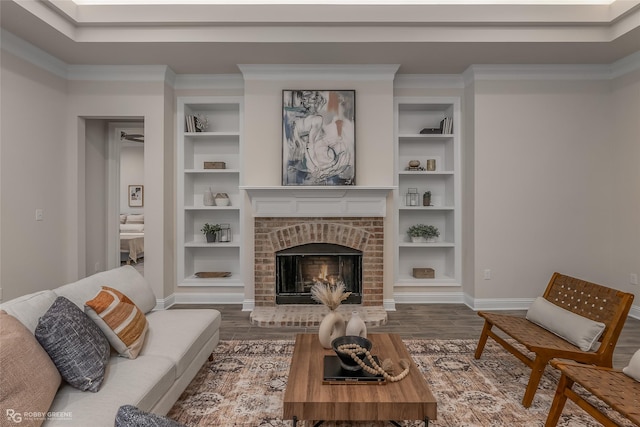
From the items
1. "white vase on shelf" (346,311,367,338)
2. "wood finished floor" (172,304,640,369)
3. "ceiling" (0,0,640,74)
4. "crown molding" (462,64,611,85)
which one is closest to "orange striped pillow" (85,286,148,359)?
"white vase on shelf" (346,311,367,338)

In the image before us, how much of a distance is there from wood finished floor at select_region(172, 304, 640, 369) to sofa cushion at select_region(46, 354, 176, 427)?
5.27 feet

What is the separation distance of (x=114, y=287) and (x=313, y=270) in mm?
2503

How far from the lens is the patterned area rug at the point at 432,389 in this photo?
2.17 meters

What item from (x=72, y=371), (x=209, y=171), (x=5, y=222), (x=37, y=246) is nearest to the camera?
(x=72, y=371)

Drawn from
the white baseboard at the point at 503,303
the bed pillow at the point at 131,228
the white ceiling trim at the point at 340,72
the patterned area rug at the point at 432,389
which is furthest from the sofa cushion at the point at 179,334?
the bed pillow at the point at 131,228

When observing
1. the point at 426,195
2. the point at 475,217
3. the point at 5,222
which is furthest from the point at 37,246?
the point at 475,217

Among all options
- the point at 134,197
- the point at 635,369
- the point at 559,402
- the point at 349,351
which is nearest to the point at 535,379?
the point at 559,402

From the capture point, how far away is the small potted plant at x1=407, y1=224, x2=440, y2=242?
4.82m

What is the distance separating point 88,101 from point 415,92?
13.1 feet

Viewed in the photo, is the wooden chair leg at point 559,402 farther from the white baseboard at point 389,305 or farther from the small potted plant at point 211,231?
the small potted plant at point 211,231

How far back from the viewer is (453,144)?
15.8 feet

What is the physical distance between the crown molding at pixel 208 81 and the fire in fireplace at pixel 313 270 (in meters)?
2.20

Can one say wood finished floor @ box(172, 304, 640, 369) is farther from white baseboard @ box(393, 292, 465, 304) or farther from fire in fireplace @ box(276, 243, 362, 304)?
fire in fireplace @ box(276, 243, 362, 304)

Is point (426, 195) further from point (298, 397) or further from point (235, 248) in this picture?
point (298, 397)
